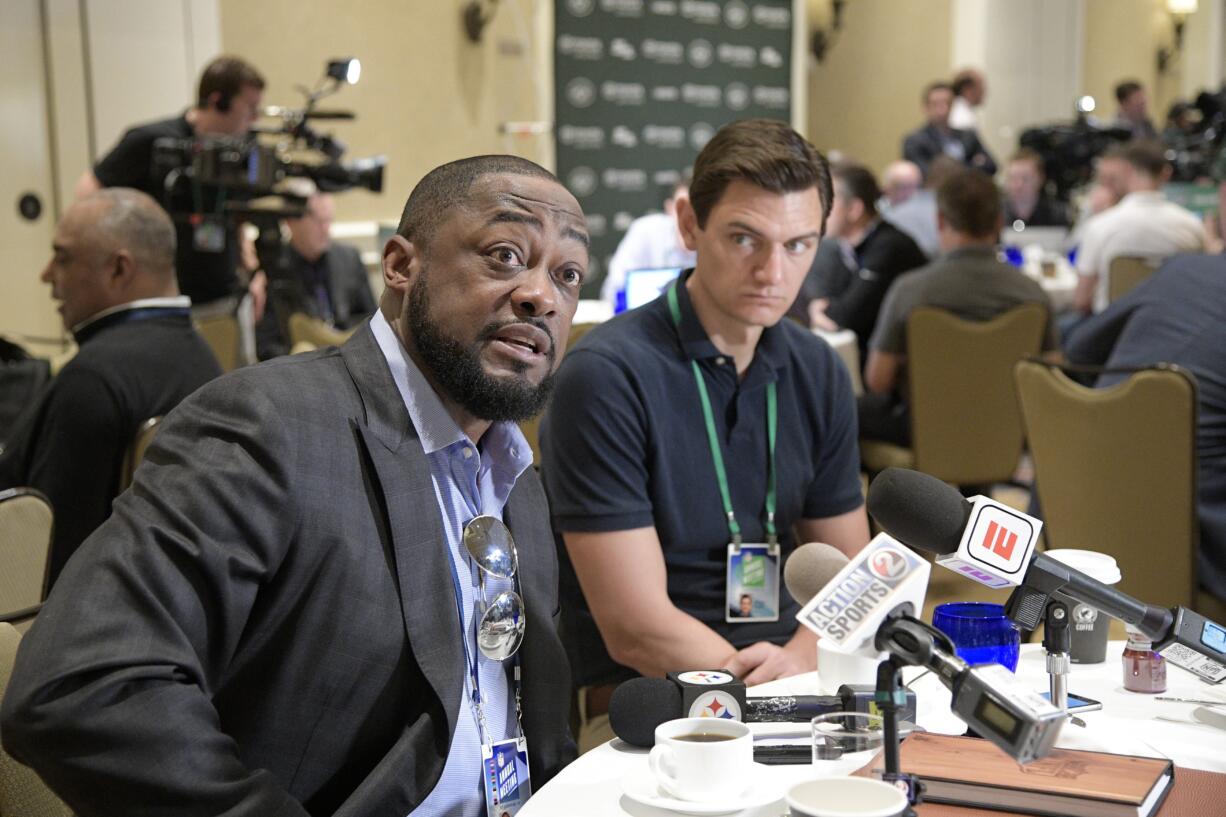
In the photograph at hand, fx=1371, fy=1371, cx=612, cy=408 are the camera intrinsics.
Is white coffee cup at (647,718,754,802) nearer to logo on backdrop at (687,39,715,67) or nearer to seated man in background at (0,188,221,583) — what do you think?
seated man in background at (0,188,221,583)

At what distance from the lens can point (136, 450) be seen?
9.48 feet

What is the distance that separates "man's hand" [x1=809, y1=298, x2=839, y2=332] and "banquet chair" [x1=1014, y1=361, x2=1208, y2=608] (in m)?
2.55

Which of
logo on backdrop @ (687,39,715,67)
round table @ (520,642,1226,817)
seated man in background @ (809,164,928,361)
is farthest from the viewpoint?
logo on backdrop @ (687,39,715,67)

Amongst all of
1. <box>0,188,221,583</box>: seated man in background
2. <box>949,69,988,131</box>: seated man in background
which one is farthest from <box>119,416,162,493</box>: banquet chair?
<box>949,69,988,131</box>: seated man in background

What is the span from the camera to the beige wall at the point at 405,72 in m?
7.09

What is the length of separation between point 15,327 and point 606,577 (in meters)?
5.03

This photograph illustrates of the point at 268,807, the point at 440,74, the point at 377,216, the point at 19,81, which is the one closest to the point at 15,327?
the point at 19,81

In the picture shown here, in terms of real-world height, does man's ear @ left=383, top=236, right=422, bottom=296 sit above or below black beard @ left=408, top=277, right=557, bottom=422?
above

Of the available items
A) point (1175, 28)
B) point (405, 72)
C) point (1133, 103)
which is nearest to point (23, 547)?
point (405, 72)

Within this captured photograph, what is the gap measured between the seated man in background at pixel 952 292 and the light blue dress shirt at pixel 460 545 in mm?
3427

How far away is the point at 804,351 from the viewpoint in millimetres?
2490

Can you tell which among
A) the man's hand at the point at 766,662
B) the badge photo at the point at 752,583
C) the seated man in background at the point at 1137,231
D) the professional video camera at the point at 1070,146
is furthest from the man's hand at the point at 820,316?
the professional video camera at the point at 1070,146

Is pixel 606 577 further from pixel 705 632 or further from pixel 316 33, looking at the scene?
pixel 316 33

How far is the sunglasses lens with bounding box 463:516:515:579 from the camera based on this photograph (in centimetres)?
155
